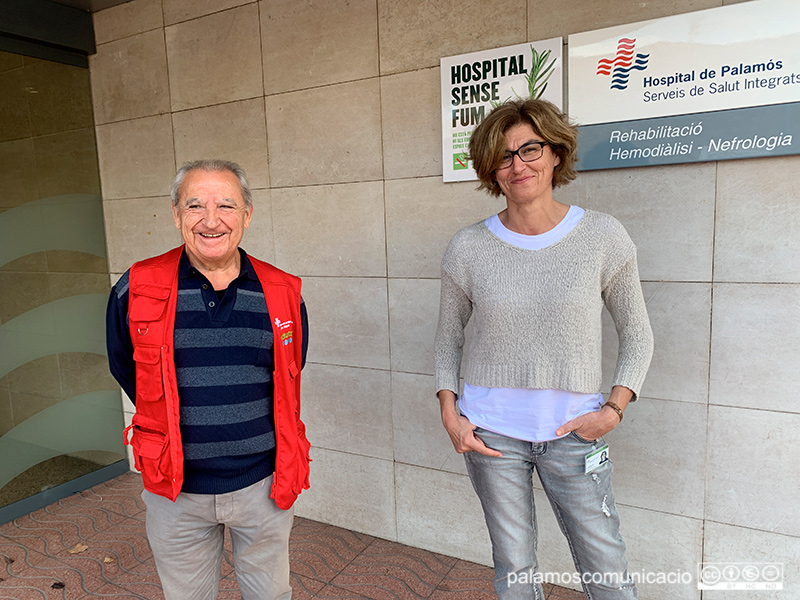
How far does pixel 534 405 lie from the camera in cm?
175

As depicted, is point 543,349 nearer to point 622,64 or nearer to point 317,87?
point 622,64

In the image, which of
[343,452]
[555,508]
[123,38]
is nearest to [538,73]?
[555,508]

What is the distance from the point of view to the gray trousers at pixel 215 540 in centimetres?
183

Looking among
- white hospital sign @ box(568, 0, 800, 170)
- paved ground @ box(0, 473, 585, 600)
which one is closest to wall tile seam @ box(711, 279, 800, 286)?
white hospital sign @ box(568, 0, 800, 170)

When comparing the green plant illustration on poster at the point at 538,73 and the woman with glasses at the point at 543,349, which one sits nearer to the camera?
the woman with glasses at the point at 543,349

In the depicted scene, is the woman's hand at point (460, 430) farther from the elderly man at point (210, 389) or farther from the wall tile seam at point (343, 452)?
the wall tile seam at point (343, 452)

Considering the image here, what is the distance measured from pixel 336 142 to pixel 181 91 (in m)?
1.22

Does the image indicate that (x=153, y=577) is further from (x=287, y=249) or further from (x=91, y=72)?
(x=91, y=72)

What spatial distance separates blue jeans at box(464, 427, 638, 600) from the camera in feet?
5.73

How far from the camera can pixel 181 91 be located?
11.8ft

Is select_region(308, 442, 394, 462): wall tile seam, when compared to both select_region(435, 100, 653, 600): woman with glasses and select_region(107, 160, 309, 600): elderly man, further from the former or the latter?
select_region(435, 100, 653, 600): woman with glasses

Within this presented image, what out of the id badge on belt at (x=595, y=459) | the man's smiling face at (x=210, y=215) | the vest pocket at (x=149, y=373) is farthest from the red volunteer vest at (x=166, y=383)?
the id badge on belt at (x=595, y=459)

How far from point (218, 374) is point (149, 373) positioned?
203mm

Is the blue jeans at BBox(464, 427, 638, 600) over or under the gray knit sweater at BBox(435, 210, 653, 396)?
under
